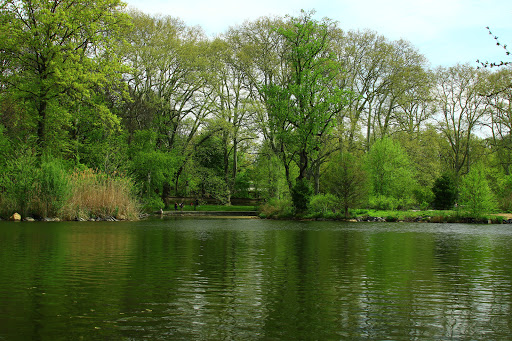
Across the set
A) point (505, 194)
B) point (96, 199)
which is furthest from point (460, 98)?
point (96, 199)

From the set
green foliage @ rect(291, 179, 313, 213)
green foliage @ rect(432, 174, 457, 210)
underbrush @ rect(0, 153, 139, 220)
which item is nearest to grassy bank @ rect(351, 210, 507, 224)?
green foliage @ rect(291, 179, 313, 213)

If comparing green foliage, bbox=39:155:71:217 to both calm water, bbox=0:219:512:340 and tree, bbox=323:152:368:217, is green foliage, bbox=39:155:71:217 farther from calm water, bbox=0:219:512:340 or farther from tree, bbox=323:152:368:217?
tree, bbox=323:152:368:217

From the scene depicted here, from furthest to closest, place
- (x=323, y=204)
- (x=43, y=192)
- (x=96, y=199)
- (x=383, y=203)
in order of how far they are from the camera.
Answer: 1. (x=383, y=203)
2. (x=323, y=204)
3. (x=96, y=199)
4. (x=43, y=192)

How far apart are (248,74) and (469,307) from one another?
4004cm

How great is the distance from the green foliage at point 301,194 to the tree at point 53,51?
600 inches

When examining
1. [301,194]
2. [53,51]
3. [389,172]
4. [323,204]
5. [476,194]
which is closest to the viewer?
[53,51]

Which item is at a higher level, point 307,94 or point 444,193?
point 307,94

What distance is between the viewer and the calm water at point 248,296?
178 inches

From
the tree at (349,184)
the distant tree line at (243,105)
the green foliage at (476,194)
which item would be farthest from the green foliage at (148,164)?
the green foliage at (476,194)

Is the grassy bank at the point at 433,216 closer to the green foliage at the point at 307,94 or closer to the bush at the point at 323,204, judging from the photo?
the bush at the point at 323,204

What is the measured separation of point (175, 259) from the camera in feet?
33.0

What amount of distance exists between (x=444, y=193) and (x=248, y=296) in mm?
39162

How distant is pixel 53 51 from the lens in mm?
29531

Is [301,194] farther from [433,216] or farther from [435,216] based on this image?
[435,216]
